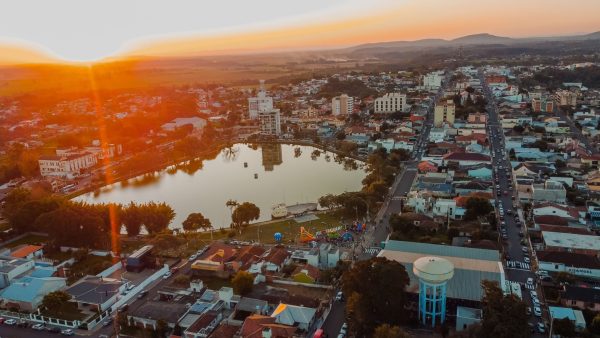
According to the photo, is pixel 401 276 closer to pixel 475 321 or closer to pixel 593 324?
pixel 475 321

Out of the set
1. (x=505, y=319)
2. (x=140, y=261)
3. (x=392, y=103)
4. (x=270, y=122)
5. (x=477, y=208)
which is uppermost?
(x=392, y=103)

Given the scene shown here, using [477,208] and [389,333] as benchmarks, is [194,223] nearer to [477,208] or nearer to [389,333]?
[389,333]

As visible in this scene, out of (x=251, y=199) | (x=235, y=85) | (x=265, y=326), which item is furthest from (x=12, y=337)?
(x=235, y=85)

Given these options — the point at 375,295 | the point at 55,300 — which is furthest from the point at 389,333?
the point at 55,300

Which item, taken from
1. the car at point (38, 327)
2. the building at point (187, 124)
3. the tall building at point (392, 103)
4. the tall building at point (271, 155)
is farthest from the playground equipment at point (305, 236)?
the tall building at point (392, 103)

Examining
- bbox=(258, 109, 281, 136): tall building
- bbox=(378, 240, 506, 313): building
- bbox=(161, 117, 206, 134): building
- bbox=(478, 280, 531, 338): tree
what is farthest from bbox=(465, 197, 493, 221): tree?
bbox=(161, 117, 206, 134): building

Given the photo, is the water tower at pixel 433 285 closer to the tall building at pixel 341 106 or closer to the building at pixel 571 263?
the building at pixel 571 263
